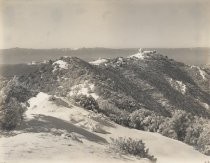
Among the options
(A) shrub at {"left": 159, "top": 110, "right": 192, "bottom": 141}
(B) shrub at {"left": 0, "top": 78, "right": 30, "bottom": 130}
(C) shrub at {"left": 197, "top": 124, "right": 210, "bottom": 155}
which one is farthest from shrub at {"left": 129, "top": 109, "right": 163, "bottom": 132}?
(B) shrub at {"left": 0, "top": 78, "right": 30, "bottom": 130}

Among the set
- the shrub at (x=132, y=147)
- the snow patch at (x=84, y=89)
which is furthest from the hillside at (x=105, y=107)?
the shrub at (x=132, y=147)

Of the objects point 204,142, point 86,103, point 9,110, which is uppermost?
point 9,110

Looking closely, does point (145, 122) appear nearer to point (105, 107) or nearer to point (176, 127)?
point (176, 127)

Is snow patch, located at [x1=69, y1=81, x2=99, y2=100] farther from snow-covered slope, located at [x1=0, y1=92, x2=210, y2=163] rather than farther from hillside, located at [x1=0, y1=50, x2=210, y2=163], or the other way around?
snow-covered slope, located at [x1=0, y1=92, x2=210, y2=163]

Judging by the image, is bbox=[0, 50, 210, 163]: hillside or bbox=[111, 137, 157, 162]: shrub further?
bbox=[0, 50, 210, 163]: hillside

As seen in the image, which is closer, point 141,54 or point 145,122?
point 145,122

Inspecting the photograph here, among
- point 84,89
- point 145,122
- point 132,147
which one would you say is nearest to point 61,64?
point 84,89

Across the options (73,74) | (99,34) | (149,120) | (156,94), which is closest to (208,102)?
(156,94)
